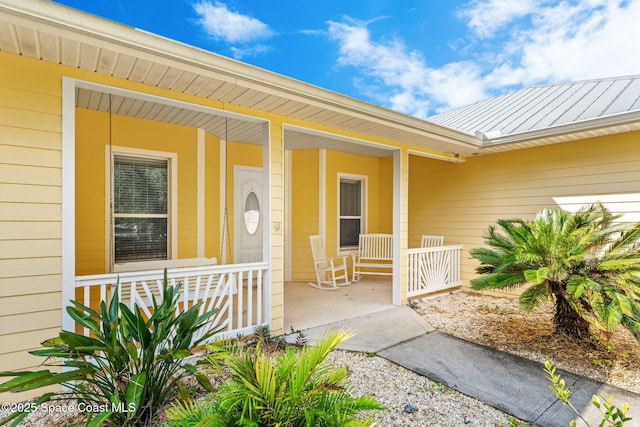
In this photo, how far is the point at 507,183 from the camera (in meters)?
5.54

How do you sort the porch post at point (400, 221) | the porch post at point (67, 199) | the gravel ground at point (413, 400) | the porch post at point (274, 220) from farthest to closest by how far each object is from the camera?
1. the porch post at point (400, 221)
2. the porch post at point (274, 220)
3. the porch post at point (67, 199)
4. the gravel ground at point (413, 400)

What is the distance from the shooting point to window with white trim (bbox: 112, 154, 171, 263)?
456 cm

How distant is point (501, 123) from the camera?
560cm

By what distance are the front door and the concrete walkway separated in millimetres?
2574

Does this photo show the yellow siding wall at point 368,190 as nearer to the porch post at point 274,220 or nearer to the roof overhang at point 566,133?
the roof overhang at point 566,133

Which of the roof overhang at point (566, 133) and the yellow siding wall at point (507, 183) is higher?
the roof overhang at point (566, 133)

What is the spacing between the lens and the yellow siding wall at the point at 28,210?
2.35 m

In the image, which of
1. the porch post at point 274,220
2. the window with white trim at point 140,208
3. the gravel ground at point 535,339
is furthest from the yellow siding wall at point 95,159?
the gravel ground at point 535,339

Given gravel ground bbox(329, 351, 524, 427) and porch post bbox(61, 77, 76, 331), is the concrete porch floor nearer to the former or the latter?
gravel ground bbox(329, 351, 524, 427)

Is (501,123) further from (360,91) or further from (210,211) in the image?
(360,91)

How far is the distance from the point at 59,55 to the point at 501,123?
19.9 feet

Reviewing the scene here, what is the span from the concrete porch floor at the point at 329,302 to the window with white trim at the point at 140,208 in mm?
2196

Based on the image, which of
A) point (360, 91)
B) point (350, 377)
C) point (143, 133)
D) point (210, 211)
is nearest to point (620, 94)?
point (350, 377)

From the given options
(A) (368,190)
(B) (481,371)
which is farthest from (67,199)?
(A) (368,190)
